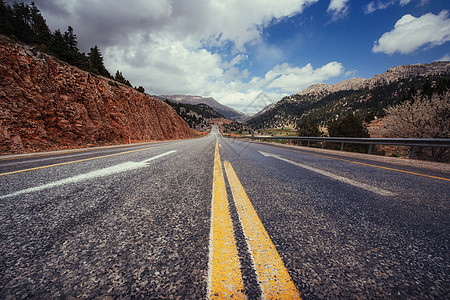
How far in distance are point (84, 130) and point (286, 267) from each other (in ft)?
57.4

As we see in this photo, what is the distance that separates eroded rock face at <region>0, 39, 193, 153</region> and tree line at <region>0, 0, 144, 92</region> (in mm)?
7992

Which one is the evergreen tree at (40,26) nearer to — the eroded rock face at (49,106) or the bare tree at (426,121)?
the eroded rock face at (49,106)

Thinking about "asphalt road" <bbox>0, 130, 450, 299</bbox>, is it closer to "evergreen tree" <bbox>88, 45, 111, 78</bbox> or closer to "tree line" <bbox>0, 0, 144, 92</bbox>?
"tree line" <bbox>0, 0, 144, 92</bbox>

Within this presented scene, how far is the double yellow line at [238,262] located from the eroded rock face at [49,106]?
1304 centimetres

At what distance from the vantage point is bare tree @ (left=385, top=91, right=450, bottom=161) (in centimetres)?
922

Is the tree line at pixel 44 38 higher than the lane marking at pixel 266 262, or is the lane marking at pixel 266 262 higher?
the tree line at pixel 44 38

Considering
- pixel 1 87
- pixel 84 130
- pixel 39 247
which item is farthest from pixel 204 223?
pixel 84 130

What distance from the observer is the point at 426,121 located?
9.84m

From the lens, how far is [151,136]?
1048 inches

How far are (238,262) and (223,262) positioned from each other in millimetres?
92

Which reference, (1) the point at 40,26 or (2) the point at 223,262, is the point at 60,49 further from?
(2) the point at 223,262

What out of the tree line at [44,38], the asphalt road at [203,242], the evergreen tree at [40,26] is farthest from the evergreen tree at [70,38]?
the asphalt road at [203,242]

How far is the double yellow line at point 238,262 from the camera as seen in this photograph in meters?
0.82

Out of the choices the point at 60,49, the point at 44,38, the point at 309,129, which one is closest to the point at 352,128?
the point at 309,129
